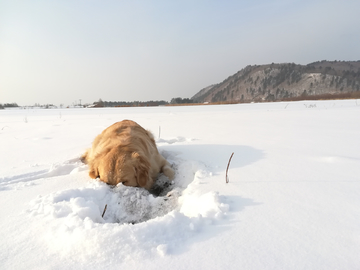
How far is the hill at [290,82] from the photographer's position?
61656 millimetres

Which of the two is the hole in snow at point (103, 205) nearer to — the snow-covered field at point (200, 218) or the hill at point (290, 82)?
the snow-covered field at point (200, 218)

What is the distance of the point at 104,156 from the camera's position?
2.66 m

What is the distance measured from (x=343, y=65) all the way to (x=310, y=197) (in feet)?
394

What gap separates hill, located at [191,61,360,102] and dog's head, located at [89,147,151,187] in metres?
59.3

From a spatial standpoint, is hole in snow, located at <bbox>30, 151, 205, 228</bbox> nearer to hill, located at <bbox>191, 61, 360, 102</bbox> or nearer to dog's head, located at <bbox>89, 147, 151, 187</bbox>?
dog's head, located at <bbox>89, 147, 151, 187</bbox>

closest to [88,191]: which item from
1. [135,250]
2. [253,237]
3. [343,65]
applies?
[135,250]

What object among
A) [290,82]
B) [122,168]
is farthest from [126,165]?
[290,82]

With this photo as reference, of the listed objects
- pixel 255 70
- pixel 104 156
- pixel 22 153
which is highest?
pixel 255 70

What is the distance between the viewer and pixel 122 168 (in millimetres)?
2445

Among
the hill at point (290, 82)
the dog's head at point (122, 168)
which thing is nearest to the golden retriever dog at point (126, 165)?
the dog's head at point (122, 168)

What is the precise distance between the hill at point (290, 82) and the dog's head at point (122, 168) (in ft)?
195

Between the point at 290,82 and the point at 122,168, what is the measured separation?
86644 mm

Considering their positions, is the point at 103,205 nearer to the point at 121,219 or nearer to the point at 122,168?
the point at 121,219

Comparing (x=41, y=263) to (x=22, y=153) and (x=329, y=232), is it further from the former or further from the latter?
(x=22, y=153)
